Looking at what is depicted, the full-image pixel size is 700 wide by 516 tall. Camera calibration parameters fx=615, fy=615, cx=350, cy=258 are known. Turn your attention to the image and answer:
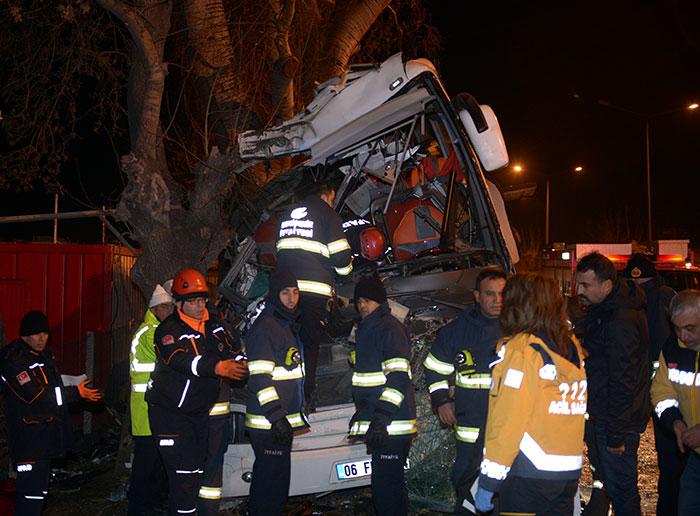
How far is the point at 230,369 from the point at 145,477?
1.38 m

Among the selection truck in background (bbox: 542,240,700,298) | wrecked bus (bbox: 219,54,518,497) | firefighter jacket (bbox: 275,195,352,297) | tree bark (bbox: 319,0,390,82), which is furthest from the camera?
truck in background (bbox: 542,240,700,298)

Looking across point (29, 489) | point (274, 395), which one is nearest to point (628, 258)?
point (274, 395)

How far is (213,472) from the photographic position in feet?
14.0

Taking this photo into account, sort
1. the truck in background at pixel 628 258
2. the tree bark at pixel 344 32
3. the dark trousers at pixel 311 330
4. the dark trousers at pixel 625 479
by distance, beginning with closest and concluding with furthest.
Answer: the dark trousers at pixel 625 479 < the dark trousers at pixel 311 330 < the tree bark at pixel 344 32 < the truck in background at pixel 628 258

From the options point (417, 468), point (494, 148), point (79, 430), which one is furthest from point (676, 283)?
point (79, 430)

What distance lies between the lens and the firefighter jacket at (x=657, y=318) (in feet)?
15.6

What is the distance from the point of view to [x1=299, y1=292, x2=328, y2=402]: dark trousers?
4.53 meters

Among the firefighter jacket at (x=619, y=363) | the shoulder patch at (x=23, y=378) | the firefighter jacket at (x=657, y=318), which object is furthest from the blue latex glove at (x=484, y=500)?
the shoulder patch at (x=23, y=378)

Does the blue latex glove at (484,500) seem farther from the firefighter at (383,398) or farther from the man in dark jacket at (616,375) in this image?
the man in dark jacket at (616,375)

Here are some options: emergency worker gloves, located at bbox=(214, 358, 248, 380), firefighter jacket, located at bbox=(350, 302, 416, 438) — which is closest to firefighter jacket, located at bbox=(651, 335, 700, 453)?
firefighter jacket, located at bbox=(350, 302, 416, 438)

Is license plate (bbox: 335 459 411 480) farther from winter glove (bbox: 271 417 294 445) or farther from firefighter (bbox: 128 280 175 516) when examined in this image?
firefighter (bbox: 128 280 175 516)

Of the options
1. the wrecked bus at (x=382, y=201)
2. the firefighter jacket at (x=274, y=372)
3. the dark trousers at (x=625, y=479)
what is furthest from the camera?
the wrecked bus at (x=382, y=201)

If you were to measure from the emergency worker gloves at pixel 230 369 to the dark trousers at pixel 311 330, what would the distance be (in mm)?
630

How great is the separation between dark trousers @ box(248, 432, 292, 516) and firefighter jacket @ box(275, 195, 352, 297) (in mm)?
1209
